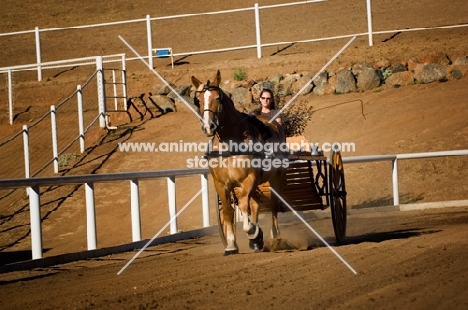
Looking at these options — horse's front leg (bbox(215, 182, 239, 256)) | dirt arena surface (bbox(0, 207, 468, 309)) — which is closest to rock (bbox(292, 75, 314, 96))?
dirt arena surface (bbox(0, 207, 468, 309))

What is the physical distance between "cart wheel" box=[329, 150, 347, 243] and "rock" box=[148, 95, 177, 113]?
1692 cm

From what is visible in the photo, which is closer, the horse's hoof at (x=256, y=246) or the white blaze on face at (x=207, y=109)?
the white blaze on face at (x=207, y=109)

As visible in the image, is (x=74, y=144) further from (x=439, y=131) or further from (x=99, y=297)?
(x=99, y=297)

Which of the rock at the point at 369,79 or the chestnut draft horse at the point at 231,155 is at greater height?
the rock at the point at 369,79

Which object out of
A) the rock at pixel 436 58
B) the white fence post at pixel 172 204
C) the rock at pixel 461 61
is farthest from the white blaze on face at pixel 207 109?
the rock at pixel 461 61

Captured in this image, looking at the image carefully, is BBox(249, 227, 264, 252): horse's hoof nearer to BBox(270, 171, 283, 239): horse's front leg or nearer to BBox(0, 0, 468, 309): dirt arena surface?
BBox(0, 0, 468, 309): dirt arena surface

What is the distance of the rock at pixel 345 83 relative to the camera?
94.7 feet

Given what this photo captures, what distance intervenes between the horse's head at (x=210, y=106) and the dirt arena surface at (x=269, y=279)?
148 centimetres

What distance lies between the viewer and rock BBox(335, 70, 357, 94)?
28.9 metres

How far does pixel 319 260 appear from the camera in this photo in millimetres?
9453

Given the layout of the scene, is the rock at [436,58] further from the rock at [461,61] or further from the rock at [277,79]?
the rock at [277,79]

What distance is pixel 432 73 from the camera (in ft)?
92.9

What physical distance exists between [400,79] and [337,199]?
1685cm

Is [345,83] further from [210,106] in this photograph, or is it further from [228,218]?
[210,106]
